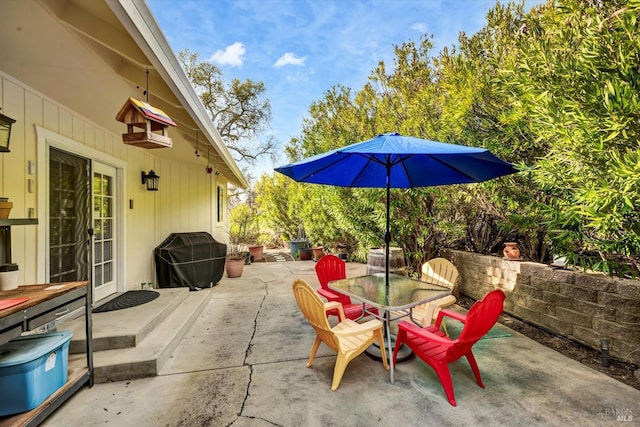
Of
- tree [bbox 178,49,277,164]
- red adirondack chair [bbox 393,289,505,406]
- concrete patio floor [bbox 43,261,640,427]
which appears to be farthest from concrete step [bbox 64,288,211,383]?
tree [bbox 178,49,277,164]

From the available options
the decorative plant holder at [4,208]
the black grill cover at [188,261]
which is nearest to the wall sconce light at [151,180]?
the black grill cover at [188,261]

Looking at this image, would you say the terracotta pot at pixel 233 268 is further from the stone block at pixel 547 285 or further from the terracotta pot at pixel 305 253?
the stone block at pixel 547 285

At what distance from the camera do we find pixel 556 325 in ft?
10.8

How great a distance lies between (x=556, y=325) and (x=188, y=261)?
5499mm

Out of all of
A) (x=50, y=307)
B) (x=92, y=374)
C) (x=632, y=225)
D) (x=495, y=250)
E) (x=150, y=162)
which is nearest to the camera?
(x=632, y=225)

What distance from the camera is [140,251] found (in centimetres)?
504

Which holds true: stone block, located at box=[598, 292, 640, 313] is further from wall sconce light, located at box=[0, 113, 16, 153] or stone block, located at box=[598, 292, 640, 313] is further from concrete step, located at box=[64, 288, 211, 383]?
Result: wall sconce light, located at box=[0, 113, 16, 153]

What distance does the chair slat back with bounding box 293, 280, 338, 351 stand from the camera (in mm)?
2305

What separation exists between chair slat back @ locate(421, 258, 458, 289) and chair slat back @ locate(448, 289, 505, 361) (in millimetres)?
1249

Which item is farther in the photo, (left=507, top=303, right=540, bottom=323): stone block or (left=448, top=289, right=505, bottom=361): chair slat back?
(left=507, top=303, right=540, bottom=323): stone block

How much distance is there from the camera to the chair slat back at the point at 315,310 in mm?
2305

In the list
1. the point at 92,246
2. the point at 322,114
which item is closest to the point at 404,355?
the point at 92,246

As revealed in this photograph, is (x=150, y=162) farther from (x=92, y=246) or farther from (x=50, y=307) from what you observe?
(x=50, y=307)

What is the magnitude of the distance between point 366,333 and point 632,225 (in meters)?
1.96
